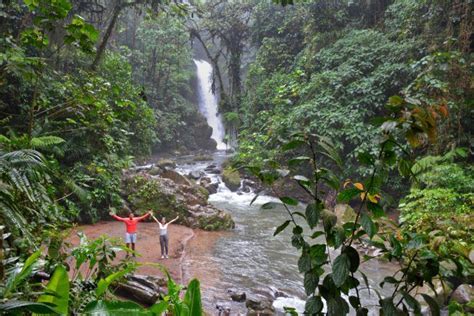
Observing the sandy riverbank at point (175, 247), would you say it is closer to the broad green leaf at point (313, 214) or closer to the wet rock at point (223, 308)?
the wet rock at point (223, 308)

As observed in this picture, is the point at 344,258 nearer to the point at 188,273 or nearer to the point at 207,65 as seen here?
the point at 188,273

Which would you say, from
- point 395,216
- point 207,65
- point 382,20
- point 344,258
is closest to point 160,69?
point 207,65

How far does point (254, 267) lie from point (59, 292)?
698 cm

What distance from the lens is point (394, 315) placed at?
167 centimetres

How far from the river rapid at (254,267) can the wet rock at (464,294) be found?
4.39 ft

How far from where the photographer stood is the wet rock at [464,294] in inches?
204

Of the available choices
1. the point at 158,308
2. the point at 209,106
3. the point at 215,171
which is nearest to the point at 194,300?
the point at 158,308

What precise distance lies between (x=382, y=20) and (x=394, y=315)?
16.0 meters

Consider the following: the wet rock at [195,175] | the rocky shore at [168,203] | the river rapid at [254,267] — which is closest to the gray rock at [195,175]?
the wet rock at [195,175]

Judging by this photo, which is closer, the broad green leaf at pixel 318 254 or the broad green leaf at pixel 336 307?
the broad green leaf at pixel 336 307

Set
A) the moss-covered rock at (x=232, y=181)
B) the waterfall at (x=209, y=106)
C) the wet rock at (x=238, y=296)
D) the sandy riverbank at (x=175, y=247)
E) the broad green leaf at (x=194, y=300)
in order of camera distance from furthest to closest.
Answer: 1. the waterfall at (x=209, y=106)
2. the moss-covered rock at (x=232, y=181)
3. the sandy riverbank at (x=175, y=247)
4. the wet rock at (x=238, y=296)
5. the broad green leaf at (x=194, y=300)

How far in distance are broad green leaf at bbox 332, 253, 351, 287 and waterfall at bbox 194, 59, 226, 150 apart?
30755 millimetres

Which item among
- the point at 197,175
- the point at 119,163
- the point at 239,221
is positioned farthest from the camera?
the point at 197,175

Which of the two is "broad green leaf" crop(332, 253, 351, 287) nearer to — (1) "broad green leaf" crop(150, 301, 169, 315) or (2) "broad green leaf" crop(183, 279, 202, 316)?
(2) "broad green leaf" crop(183, 279, 202, 316)
